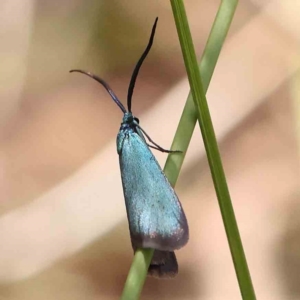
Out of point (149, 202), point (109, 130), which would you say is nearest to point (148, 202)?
point (149, 202)

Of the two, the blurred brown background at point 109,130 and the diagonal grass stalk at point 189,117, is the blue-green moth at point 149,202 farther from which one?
the blurred brown background at point 109,130

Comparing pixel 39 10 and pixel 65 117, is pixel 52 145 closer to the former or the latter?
pixel 65 117

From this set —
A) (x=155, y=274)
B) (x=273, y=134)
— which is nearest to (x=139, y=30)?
(x=273, y=134)

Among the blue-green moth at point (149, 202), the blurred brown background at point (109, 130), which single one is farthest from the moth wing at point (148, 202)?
the blurred brown background at point (109, 130)

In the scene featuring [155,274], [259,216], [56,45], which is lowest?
[155,274]

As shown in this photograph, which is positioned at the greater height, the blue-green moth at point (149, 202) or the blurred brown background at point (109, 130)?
the blurred brown background at point (109, 130)

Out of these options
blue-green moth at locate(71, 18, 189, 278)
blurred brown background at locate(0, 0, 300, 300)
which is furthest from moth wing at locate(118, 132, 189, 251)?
blurred brown background at locate(0, 0, 300, 300)
